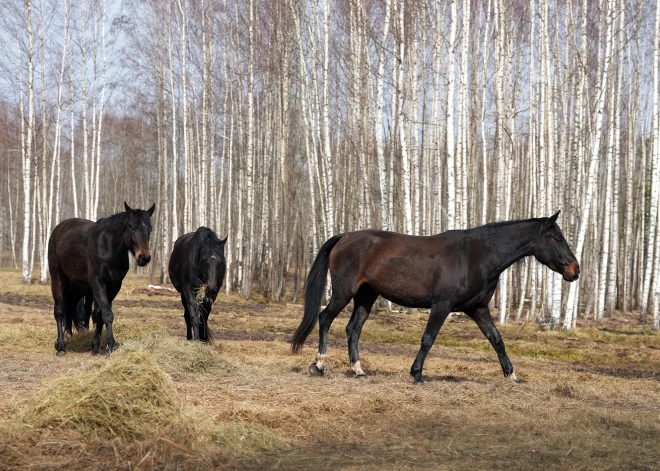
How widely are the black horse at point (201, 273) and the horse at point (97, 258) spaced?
0.85m

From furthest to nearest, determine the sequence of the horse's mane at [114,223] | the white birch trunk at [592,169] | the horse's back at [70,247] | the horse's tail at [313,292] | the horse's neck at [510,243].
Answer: the white birch trunk at [592,169] < the horse's back at [70,247] < the horse's mane at [114,223] < the horse's tail at [313,292] < the horse's neck at [510,243]

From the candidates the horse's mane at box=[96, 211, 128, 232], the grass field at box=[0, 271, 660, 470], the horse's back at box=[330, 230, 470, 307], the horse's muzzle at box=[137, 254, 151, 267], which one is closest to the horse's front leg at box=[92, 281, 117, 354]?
the grass field at box=[0, 271, 660, 470]

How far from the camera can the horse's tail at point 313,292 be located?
9605mm

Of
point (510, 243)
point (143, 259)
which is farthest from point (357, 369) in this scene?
point (143, 259)

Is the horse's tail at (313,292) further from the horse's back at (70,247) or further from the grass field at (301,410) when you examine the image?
the horse's back at (70,247)

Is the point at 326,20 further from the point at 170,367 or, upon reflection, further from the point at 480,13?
the point at 170,367

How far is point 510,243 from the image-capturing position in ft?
30.1

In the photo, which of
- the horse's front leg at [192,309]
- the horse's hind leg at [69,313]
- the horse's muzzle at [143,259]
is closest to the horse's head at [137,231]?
the horse's muzzle at [143,259]

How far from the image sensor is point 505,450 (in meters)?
5.76

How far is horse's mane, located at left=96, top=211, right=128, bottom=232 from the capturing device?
34.4 feet

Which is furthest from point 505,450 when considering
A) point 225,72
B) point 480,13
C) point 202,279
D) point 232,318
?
point 225,72

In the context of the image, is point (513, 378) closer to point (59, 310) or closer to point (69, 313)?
point (59, 310)

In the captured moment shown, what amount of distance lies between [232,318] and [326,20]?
942 cm

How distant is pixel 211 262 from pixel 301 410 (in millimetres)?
4212
